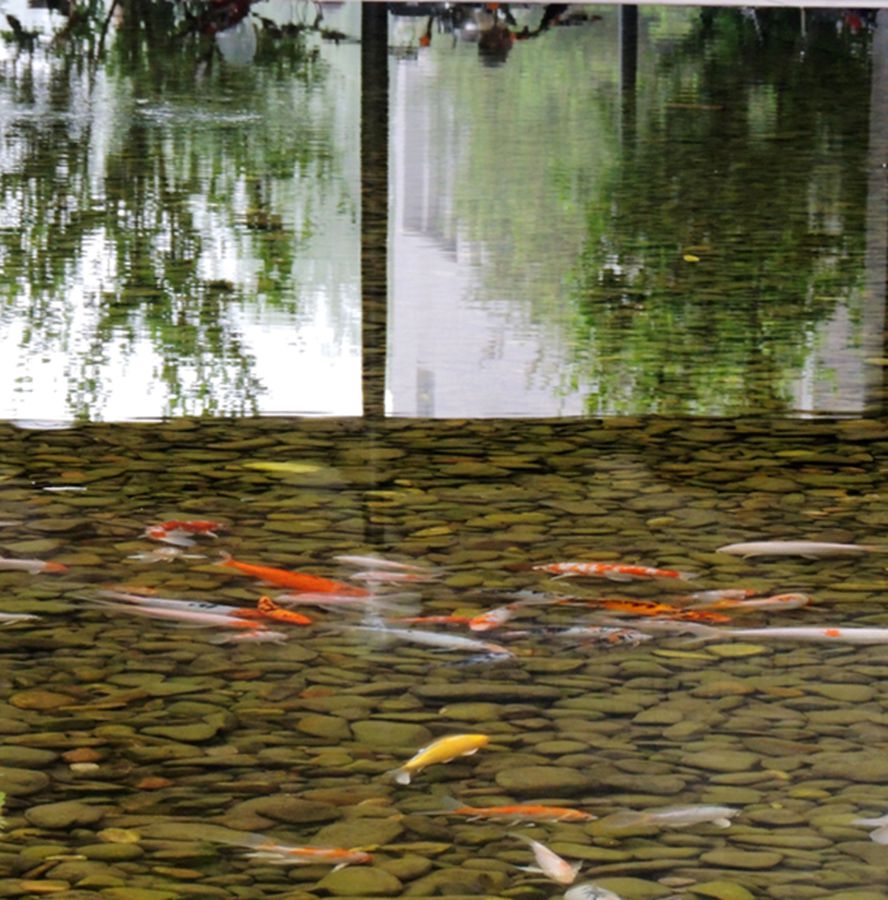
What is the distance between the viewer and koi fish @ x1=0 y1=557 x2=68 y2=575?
259cm

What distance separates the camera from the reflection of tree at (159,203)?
392 centimetres

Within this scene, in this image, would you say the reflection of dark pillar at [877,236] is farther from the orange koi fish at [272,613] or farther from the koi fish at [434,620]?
the orange koi fish at [272,613]

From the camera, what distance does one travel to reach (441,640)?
7.75 feet

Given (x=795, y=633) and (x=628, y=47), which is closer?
(x=795, y=633)

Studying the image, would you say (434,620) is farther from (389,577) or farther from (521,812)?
(521,812)

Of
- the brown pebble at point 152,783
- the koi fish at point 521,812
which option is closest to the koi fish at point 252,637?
the brown pebble at point 152,783

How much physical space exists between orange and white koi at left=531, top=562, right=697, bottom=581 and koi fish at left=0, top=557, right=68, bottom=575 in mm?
663

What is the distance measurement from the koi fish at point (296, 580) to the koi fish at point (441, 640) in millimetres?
137

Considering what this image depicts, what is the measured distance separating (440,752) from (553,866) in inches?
11.4

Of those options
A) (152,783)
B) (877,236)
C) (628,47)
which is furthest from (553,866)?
(628,47)

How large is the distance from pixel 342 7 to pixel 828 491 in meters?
7.08

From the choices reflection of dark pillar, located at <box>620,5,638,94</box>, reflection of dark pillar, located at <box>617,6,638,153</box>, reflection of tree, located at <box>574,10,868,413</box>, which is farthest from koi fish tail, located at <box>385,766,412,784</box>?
reflection of dark pillar, located at <box>620,5,638,94</box>

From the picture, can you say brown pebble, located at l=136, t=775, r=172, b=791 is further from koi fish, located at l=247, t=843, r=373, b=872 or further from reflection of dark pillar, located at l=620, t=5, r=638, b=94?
reflection of dark pillar, located at l=620, t=5, r=638, b=94

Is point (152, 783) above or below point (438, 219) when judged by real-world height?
below
